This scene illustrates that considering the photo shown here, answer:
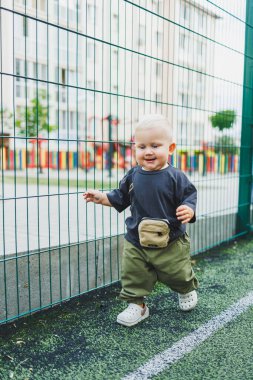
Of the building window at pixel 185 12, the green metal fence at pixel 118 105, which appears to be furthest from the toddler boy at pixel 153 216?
the building window at pixel 185 12

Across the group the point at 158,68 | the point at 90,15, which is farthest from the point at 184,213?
the point at 90,15

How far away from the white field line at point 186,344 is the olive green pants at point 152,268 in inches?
11.5

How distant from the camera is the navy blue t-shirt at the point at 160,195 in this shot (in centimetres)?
243

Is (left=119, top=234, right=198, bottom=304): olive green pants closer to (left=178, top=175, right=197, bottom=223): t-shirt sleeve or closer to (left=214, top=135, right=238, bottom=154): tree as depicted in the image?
(left=178, top=175, right=197, bottom=223): t-shirt sleeve

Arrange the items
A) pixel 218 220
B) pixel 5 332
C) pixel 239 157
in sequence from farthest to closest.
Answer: pixel 239 157 < pixel 218 220 < pixel 5 332

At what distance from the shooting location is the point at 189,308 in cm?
273

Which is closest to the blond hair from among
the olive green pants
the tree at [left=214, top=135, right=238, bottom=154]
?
the olive green pants

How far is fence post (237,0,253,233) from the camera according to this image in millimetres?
→ 4711

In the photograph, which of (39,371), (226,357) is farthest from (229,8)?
(39,371)

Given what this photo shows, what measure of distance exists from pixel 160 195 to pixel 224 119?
7.80ft

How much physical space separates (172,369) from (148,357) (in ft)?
0.53

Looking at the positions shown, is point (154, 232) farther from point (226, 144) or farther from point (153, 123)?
point (226, 144)

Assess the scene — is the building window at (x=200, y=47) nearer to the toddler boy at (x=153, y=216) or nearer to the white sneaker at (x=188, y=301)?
the toddler boy at (x=153, y=216)

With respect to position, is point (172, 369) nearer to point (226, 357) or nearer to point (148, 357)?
point (148, 357)
